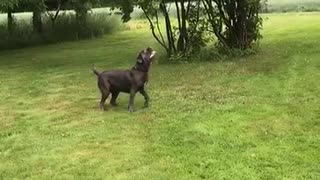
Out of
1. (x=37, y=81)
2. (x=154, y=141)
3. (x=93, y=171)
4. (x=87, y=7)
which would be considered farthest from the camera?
(x=87, y=7)

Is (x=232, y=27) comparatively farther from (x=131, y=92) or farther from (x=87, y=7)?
(x=87, y=7)

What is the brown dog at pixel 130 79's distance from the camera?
7336mm

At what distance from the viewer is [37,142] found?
20.5 feet

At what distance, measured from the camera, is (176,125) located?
6652 millimetres

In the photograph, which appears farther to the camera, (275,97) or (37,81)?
(37,81)

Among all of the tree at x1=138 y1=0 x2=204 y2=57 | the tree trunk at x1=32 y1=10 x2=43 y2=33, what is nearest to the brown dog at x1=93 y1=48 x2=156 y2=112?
the tree at x1=138 y1=0 x2=204 y2=57

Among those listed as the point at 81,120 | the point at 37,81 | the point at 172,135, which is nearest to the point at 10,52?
the point at 37,81

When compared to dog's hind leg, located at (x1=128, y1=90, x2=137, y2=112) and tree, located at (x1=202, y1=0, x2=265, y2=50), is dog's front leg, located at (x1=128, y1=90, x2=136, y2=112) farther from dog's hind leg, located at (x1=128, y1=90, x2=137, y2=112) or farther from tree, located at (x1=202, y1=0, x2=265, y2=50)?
tree, located at (x1=202, y1=0, x2=265, y2=50)

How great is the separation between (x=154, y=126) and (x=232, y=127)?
0.95 metres

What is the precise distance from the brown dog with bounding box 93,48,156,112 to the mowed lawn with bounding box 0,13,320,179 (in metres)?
0.30

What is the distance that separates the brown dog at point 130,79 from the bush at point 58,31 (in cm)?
1163

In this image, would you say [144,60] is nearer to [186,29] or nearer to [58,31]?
[186,29]

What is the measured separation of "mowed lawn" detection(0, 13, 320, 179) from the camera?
5219 millimetres

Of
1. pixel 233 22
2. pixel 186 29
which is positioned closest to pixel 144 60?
pixel 186 29
